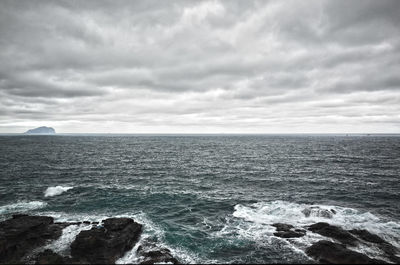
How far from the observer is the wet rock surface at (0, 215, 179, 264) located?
19.6m

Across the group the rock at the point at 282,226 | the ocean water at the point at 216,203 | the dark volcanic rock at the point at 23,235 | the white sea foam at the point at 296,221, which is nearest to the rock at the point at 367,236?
the white sea foam at the point at 296,221

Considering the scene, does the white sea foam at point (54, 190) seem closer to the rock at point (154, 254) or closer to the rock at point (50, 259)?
the rock at point (50, 259)

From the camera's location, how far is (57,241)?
75.7 ft

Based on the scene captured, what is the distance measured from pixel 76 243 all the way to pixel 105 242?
2.74 metres

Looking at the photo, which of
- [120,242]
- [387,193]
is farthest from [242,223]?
[387,193]

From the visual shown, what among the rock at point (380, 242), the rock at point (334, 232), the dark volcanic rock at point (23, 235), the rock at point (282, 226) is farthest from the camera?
the rock at point (282, 226)

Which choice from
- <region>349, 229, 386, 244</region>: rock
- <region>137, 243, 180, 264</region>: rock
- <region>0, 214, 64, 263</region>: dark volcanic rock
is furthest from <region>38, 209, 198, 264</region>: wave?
<region>349, 229, 386, 244</region>: rock

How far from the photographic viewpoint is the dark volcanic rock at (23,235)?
2039 cm

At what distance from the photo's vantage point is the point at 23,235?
23516mm

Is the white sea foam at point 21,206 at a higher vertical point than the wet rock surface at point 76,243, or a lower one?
lower

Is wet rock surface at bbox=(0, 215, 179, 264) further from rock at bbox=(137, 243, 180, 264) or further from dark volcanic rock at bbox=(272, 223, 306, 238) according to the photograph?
dark volcanic rock at bbox=(272, 223, 306, 238)

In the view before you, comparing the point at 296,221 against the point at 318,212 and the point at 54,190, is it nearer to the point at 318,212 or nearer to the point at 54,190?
the point at 318,212

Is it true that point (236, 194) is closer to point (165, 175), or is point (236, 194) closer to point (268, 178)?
point (268, 178)

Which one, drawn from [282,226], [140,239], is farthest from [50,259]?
[282,226]
